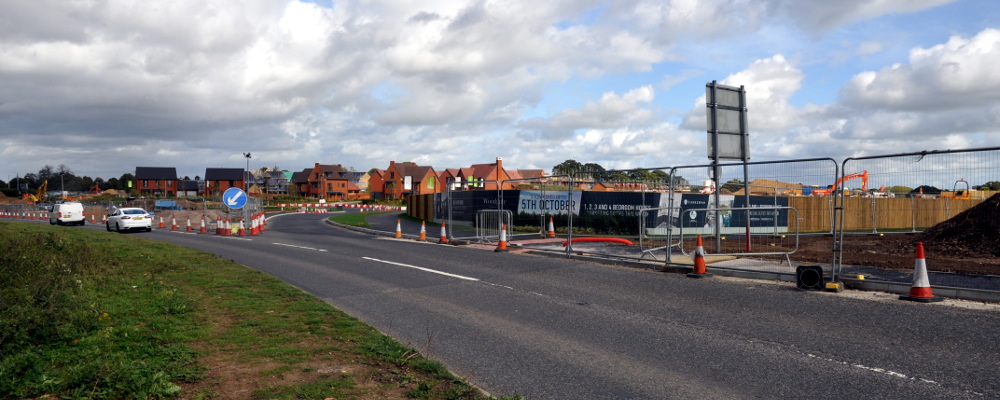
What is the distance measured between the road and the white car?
914 inches

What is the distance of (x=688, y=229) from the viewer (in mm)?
17438

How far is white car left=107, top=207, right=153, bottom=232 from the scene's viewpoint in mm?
31297

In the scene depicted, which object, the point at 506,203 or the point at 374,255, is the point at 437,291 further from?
the point at 506,203

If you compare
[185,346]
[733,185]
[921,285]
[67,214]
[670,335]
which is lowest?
[670,335]

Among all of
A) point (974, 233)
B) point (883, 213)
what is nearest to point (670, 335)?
point (974, 233)

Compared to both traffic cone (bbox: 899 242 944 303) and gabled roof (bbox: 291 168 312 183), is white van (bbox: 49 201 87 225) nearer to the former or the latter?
traffic cone (bbox: 899 242 944 303)

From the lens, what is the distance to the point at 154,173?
5054 inches

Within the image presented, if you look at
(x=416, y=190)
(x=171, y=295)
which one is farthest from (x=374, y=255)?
(x=416, y=190)

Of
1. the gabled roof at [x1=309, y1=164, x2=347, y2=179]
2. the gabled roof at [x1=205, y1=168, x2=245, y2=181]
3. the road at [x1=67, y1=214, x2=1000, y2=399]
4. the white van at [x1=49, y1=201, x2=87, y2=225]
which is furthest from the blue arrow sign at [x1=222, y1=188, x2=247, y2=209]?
the gabled roof at [x1=205, y1=168, x2=245, y2=181]

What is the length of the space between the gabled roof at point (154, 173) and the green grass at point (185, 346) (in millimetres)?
132942

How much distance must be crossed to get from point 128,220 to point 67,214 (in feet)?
39.8

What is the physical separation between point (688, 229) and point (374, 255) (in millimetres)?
8438

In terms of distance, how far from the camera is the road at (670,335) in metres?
5.43

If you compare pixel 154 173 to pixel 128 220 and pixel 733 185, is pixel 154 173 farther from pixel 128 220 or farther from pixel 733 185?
pixel 733 185
